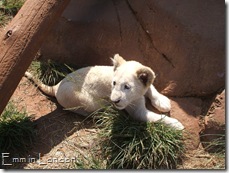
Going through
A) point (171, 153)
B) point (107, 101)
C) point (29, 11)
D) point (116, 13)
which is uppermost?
point (29, 11)

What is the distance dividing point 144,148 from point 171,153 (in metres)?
0.33

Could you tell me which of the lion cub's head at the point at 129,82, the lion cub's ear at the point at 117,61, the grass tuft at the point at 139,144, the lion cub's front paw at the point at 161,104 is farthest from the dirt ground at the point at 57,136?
the lion cub's ear at the point at 117,61

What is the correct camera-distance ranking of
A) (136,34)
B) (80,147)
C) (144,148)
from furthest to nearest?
1. (136,34)
2. (80,147)
3. (144,148)

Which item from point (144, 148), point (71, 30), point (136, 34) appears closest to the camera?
point (144, 148)

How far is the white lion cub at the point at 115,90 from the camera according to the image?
13.6ft

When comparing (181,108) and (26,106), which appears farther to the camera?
(26,106)

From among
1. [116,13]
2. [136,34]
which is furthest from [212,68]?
[116,13]

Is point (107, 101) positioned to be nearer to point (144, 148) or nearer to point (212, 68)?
point (144, 148)

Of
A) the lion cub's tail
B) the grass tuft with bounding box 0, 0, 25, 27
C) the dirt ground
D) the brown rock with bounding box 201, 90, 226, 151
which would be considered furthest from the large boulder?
the grass tuft with bounding box 0, 0, 25, 27

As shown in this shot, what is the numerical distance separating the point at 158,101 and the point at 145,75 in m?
0.60

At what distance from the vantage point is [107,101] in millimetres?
4766

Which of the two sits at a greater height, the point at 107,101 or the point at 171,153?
the point at 107,101

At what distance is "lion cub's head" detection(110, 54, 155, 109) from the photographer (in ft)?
13.5

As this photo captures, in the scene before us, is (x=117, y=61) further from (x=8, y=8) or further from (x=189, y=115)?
(x=8, y=8)
